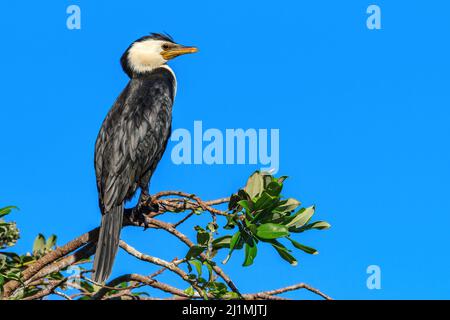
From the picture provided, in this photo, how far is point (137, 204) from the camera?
17.3 feet

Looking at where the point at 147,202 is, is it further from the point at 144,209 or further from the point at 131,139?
the point at 131,139

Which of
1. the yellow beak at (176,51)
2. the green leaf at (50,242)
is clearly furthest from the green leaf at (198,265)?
the yellow beak at (176,51)

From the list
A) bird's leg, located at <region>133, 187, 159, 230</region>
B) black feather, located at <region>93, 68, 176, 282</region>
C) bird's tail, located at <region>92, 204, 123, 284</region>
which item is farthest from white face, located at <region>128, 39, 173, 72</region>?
bird's tail, located at <region>92, 204, 123, 284</region>

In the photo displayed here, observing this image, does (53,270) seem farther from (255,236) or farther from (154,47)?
(154,47)

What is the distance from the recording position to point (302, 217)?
391 cm

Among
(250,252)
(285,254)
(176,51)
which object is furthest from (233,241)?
(176,51)

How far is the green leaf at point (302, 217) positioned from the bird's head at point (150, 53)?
3010 mm

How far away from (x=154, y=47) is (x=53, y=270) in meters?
3.01

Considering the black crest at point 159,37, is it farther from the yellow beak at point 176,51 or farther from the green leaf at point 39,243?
the green leaf at point 39,243

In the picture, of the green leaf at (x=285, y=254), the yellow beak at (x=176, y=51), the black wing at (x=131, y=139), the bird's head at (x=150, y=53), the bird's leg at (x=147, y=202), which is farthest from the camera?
the yellow beak at (x=176, y=51)

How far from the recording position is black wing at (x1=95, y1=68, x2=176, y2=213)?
17.3ft

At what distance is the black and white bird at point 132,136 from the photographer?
5133 mm
